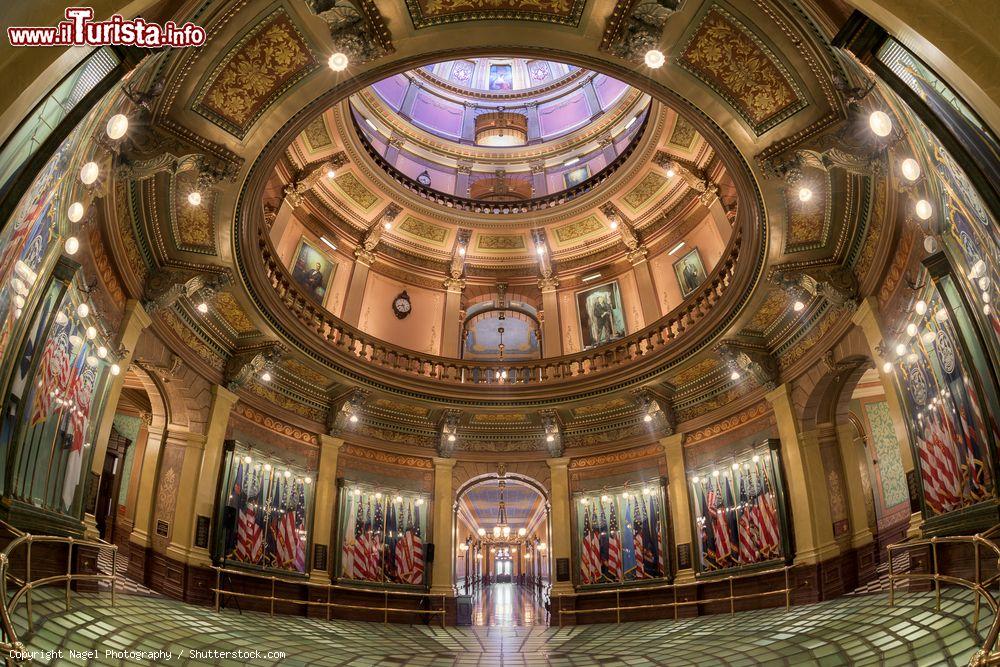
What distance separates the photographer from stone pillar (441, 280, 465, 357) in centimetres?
2073

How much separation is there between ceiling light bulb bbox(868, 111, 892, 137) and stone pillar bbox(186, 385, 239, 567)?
13.6m

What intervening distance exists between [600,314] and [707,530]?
7.41 meters

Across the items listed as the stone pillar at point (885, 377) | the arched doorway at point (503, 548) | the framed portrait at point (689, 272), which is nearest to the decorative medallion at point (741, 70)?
the stone pillar at point (885, 377)

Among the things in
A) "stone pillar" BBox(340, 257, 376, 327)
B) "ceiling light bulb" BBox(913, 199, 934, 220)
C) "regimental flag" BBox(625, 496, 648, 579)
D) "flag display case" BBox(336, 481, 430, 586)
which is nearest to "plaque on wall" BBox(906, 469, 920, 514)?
"ceiling light bulb" BBox(913, 199, 934, 220)

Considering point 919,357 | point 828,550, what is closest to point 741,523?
point 828,550

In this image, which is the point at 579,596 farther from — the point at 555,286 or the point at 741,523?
the point at 555,286

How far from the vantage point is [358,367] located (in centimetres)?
1698

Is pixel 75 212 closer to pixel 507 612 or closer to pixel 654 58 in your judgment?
pixel 654 58

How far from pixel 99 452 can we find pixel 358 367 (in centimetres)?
653

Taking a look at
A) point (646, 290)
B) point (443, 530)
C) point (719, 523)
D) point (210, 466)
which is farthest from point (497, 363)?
point (210, 466)

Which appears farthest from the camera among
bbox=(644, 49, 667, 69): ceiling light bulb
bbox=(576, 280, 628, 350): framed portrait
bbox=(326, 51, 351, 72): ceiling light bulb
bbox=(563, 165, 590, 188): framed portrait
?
bbox=(563, 165, 590, 188): framed portrait

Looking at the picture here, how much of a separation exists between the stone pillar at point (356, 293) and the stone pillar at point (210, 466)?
4826 millimetres

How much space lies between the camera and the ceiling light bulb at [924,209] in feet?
28.8

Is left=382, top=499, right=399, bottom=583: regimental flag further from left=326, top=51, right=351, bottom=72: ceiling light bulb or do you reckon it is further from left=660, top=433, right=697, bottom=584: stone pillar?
left=326, top=51, right=351, bottom=72: ceiling light bulb
